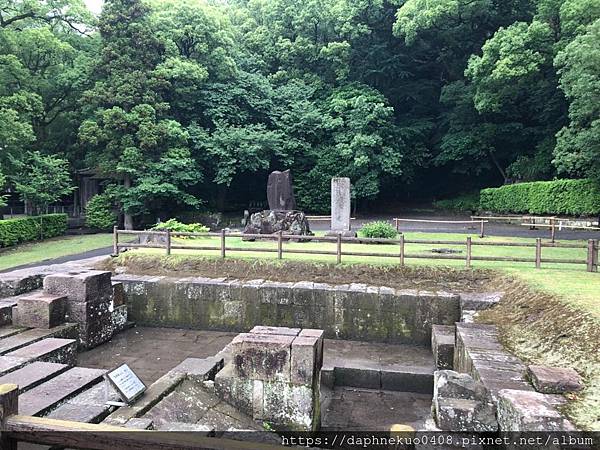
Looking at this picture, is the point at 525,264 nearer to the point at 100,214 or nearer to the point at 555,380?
the point at 555,380

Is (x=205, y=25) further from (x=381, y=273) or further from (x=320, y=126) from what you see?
(x=381, y=273)

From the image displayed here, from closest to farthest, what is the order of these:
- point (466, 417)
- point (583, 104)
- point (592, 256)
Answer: point (466, 417)
point (592, 256)
point (583, 104)

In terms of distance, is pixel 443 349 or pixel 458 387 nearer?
pixel 458 387

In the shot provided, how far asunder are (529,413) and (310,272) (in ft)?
20.6

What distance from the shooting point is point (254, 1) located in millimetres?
31469

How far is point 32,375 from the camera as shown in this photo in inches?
197

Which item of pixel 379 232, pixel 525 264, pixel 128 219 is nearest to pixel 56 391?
pixel 525 264

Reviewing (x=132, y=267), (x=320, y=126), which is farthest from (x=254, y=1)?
(x=132, y=267)

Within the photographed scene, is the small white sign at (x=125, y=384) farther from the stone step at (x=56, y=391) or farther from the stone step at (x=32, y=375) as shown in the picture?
the stone step at (x=32, y=375)

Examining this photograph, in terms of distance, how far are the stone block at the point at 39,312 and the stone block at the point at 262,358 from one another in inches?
162

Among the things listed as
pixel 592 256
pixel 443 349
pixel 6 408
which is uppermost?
pixel 592 256

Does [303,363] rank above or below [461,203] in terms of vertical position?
below

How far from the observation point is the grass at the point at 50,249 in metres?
15.2

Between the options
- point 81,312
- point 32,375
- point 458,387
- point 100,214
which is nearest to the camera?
point 458,387
